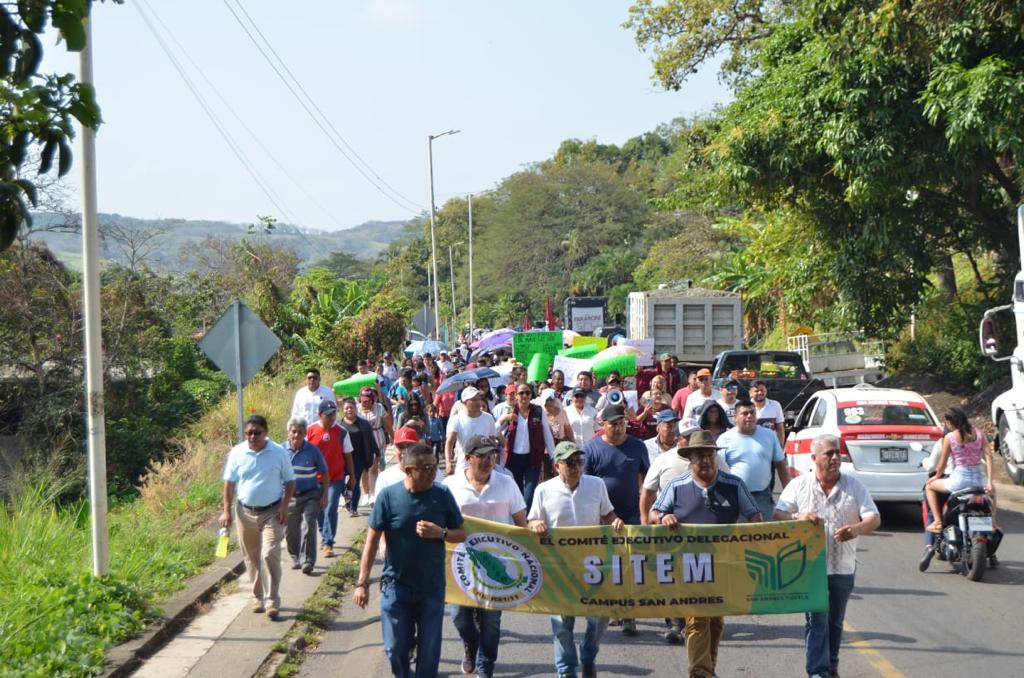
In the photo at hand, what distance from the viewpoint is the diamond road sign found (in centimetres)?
1279

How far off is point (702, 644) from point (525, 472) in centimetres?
573

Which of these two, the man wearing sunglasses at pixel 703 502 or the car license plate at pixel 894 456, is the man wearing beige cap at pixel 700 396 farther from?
the man wearing sunglasses at pixel 703 502

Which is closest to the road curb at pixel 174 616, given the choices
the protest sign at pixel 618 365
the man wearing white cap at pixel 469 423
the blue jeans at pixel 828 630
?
the man wearing white cap at pixel 469 423

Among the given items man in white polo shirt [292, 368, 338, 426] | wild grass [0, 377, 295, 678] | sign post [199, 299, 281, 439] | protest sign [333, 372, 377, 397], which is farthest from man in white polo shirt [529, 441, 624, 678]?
protest sign [333, 372, 377, 397]

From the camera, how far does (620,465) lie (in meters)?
9.20

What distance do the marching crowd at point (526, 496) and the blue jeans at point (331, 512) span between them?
18 millimetres

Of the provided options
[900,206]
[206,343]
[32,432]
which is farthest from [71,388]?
[900,206]

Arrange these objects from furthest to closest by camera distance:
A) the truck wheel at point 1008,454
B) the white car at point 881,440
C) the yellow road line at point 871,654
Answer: the truck wheel at point 1008,454, the white car at point 881,440, the yellow road line at point 871,654

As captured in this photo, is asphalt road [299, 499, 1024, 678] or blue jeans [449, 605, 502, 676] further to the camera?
asphalt road [299, 499, 1024, 678]

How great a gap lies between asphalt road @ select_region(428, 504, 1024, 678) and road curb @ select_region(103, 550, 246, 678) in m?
1.86

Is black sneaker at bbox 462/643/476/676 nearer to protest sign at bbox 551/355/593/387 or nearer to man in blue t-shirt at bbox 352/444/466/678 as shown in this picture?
man in blue t-shirt at bbox 352/444/466/678

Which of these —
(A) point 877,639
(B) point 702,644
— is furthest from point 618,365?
(B) point 702,644

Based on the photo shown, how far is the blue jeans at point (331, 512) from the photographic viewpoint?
1345 cm

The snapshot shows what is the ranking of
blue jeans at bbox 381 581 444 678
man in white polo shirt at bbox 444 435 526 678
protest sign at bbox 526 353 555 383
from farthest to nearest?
protest sign at bbox 526 353 555 383 → man in white polo shirt at bbox 444 435 526 678 → blue jeans at bbox 381 581 444 678
